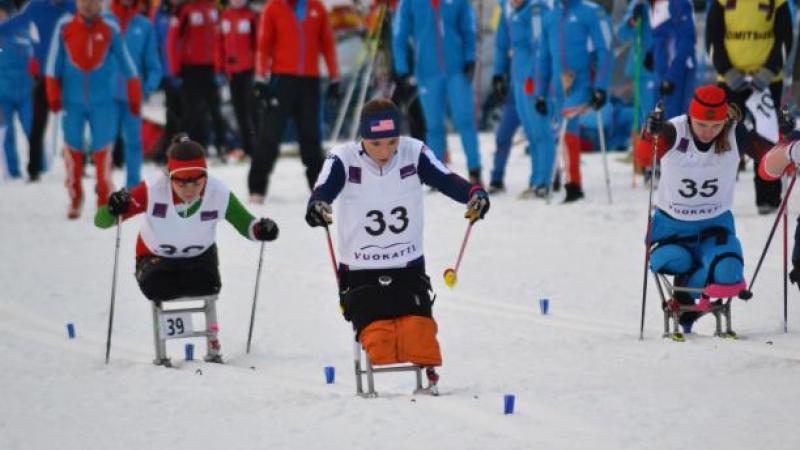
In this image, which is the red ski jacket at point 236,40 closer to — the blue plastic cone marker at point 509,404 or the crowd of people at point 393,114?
the crowd of people at point 393,114

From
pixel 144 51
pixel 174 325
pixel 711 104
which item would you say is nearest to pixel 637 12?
pixel 144 51

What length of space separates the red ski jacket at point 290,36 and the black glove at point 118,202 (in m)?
5.33

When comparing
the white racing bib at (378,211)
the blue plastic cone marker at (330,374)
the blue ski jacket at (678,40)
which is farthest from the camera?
the blue ski jacket at (678,40)

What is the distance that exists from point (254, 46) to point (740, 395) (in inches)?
403

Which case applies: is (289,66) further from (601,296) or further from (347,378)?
(347,378)

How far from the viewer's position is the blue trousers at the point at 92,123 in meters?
11.5

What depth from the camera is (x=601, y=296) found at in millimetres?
8438

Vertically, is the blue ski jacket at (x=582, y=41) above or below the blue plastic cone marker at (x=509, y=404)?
above

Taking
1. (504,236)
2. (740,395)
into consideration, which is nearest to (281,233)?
(504,236)

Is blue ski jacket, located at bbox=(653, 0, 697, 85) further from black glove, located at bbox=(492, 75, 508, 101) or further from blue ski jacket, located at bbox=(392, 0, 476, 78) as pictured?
blue ski jacket, located at bbox=(392, 0, 476, 78)

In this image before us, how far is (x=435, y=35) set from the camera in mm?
12070

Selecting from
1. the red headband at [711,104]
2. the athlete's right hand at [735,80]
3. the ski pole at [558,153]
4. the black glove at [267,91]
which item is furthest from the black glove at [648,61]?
the red headband at [711,104]

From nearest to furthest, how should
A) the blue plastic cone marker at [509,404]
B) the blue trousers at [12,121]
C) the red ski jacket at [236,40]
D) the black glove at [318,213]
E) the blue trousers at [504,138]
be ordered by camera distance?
the blue plastic cone marker at [509,404], the black glove at [318,213], the blue trousers at [504,138], the blue trousers at [12,121], the red ski jacket at [236,40]

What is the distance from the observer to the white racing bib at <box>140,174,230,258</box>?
698 cm
